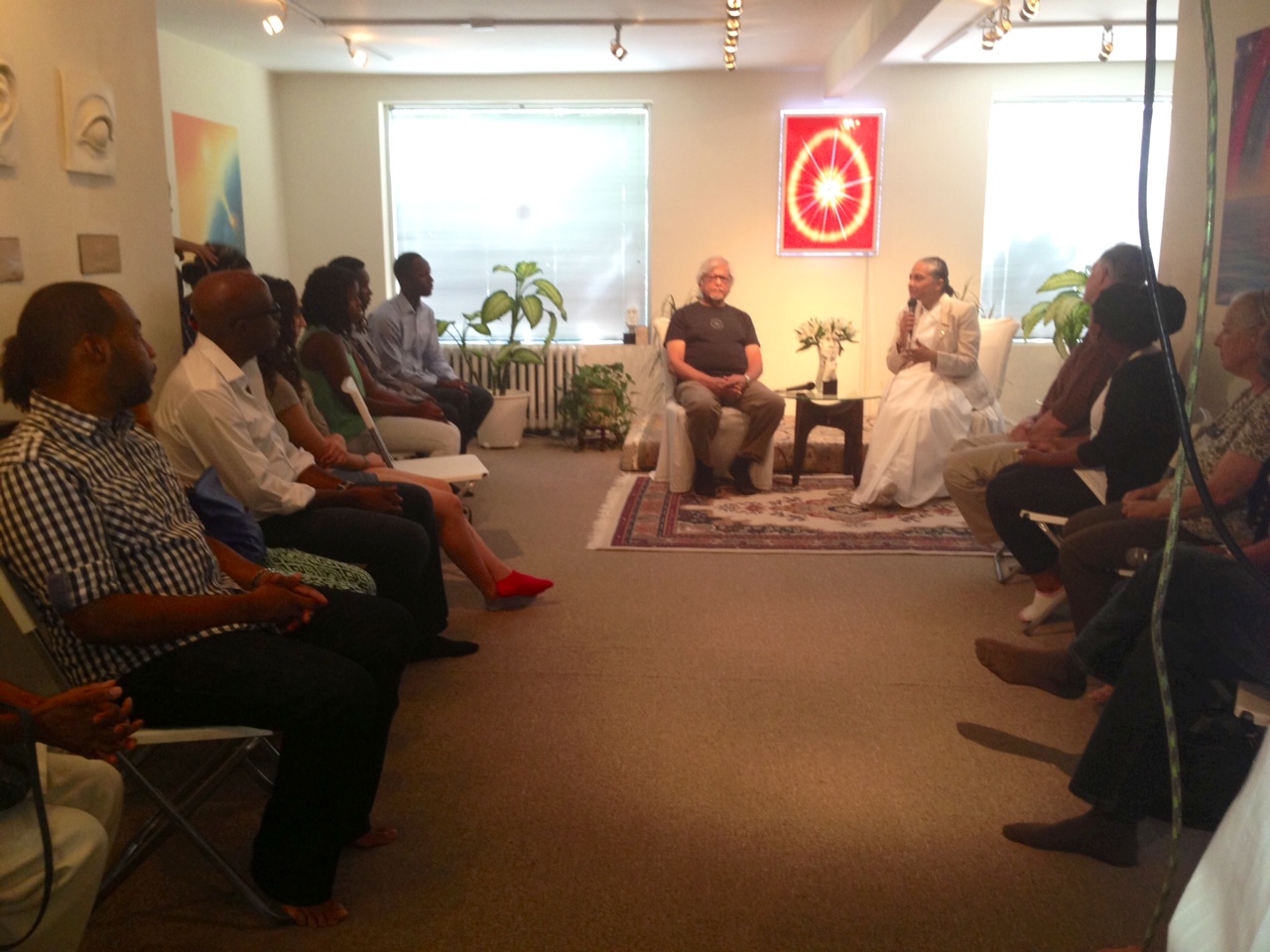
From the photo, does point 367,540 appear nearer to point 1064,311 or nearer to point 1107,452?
point 1107,452

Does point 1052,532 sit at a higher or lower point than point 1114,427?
lower

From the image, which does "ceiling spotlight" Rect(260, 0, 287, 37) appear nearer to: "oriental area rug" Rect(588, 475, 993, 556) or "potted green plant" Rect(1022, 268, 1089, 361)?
"oriental area rug" Rect(588, 475, 993, 556)

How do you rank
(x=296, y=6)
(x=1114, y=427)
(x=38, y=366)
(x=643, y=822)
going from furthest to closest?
(x=296, y=6), (x=1114, y=427), (x=643, y=822), (x=38, y=366)

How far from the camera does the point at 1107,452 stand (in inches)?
135

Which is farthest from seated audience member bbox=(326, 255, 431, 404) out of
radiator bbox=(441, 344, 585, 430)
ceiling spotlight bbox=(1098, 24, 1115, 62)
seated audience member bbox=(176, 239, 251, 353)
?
ceiling spotlight bbox=(1098, 24, 1115, 62)

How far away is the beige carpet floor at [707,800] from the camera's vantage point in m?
2.12

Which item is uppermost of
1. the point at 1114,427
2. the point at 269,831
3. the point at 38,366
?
the point at 38,366

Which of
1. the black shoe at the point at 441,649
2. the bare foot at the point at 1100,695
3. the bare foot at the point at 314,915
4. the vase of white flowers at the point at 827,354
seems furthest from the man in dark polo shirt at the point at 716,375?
the bare foot at the point at 314,915

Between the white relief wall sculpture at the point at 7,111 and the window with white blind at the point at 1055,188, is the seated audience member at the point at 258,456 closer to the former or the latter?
the white relief wall sculpture at the point at 7,111

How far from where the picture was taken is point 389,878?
2.26m

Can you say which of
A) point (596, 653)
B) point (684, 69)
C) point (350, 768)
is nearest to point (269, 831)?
point (350, 768)

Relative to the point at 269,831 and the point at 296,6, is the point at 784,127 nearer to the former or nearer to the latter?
the point at 296,6

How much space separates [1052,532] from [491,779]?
87.2 inches

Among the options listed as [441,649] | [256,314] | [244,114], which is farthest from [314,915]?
[244,114]
